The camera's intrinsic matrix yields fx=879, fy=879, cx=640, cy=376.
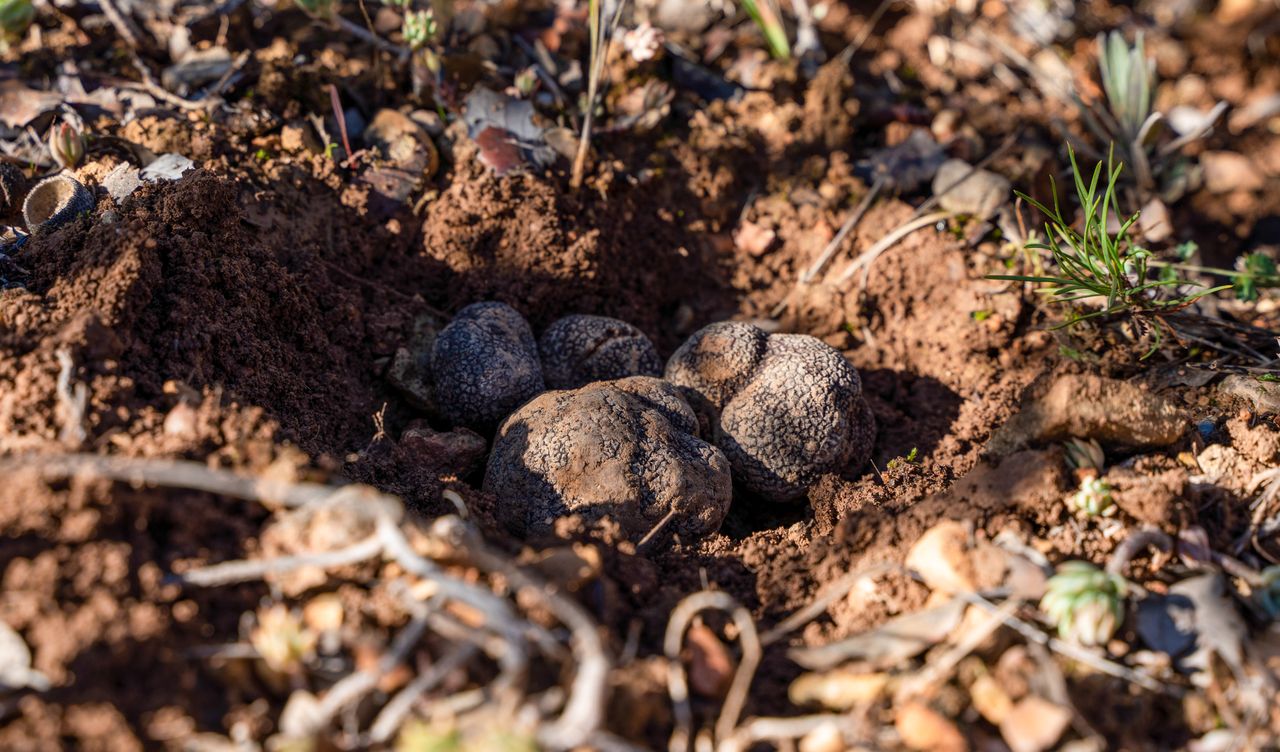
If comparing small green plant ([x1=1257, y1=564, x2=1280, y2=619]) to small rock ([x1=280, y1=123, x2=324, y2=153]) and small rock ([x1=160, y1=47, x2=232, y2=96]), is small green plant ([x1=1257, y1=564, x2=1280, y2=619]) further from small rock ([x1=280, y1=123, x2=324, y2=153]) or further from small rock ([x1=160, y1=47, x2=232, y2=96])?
small rock ([x1=160, y1=47, x2=232, y2=96])

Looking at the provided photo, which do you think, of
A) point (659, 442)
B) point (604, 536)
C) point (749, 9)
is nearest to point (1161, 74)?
point (749, 9)

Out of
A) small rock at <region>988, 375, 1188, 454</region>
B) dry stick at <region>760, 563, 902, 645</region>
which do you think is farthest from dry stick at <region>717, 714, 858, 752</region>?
small rock at <region>988, 375, 1188, 454</region>

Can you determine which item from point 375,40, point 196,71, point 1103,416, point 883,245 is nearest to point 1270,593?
point 1103,416

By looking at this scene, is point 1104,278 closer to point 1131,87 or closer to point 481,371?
point 1131,87

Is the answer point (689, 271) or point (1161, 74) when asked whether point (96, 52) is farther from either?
point (1161, 74)

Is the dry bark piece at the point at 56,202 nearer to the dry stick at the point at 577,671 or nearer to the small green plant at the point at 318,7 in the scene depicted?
the small green plant at the point at 318,7

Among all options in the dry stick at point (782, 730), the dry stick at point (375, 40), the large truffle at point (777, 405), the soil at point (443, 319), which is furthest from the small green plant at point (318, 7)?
the dry stick at point (782, 730)
